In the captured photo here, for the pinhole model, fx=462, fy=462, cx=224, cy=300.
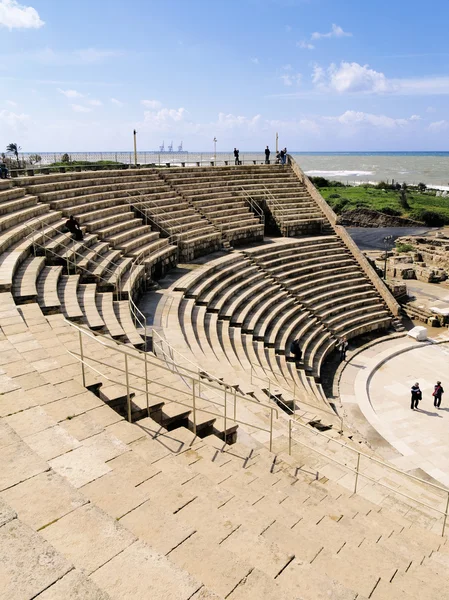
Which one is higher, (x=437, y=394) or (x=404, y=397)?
(x=437, y=394)

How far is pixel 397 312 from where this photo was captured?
2311 centimetres

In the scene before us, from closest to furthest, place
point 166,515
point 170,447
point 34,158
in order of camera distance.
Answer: point 166,515
point 170,447
point 34,158

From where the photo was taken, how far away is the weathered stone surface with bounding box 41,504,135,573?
3.38 metres

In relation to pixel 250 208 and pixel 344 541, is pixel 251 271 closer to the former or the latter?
pixel 250 208

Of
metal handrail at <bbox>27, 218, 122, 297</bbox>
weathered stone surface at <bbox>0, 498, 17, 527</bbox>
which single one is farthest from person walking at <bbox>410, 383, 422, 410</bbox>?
Result: weathered stone surface at <bbox>0, 498, 17, 527</bbox>

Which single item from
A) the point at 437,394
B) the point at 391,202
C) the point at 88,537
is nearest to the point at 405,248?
the point at 437,394

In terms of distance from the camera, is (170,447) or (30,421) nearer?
(30,421)

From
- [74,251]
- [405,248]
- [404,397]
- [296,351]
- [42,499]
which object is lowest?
[404,397]

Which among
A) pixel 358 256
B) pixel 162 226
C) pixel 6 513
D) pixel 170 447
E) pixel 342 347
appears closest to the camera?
pixel 6 513

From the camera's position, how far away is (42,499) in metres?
3.95

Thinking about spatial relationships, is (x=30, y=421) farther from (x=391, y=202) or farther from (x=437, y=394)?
(x=391, y=202)

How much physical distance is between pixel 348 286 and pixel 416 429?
1082cm

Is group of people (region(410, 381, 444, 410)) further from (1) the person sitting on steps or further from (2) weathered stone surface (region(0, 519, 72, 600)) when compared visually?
(2) weathered stone surface (region(0, 519, 72, 600))

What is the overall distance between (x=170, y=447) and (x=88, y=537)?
2.41 metres
